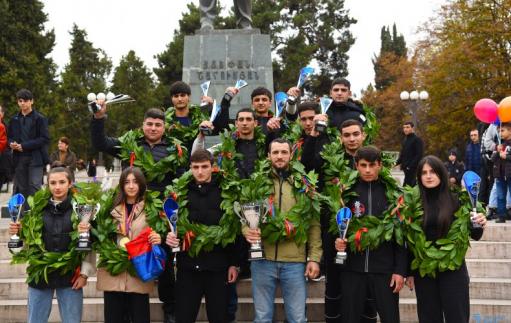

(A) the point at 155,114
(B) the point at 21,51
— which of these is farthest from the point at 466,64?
(A) the point at 155,114

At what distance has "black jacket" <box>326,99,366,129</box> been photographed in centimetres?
666

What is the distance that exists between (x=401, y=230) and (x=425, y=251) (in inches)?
9.8

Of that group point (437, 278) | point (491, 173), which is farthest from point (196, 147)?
point (491, 173)

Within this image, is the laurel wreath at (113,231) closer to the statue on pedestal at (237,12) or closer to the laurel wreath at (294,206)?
the laurel wreath at (294,206)

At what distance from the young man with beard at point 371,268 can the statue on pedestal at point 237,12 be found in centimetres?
708

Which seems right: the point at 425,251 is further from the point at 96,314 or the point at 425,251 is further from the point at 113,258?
the point at 96,314

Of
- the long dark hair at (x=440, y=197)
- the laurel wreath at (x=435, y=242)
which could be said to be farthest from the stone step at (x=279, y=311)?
the long dark hair at (x=440, y=197)

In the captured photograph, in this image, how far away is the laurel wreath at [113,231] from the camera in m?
5.20

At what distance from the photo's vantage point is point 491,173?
10.4 m

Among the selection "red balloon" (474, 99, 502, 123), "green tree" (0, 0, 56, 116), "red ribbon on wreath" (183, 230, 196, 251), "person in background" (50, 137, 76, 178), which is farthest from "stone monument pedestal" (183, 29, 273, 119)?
"green tree" (0, 0, 56, 116)

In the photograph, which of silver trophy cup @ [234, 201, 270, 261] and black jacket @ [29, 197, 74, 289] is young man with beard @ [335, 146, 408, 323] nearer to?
silver trophy cup @ [234, 201, 270, 261]

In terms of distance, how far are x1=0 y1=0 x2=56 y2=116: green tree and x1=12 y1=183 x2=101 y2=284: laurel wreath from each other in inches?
1266

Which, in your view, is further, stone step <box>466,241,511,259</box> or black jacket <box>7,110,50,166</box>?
black jacket <box>7,110,50,166</box>

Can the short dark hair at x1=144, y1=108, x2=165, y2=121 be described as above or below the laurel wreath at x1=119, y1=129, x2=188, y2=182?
above
